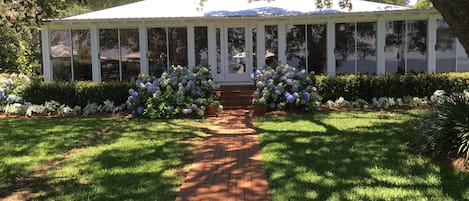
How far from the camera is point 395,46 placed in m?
16.1

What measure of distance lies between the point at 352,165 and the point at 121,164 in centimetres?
334

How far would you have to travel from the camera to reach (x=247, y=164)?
23.5 ft

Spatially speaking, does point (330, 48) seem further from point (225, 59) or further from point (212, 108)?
point (212, 108)

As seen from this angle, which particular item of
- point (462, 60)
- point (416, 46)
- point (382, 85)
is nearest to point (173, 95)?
point (382, 85)

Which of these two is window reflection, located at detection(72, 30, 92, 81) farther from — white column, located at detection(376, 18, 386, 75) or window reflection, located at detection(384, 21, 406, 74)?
window reflection, located at detection(384, 21, 406, 74)

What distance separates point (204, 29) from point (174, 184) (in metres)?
10.6

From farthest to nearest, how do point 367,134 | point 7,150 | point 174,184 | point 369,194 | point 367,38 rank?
1. point 367,38
2. point 367,134
3. point 7,150
4. point 174,184
5. point 369,194

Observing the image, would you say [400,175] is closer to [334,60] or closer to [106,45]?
[334,60]

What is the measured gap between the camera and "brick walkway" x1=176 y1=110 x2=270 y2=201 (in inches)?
225

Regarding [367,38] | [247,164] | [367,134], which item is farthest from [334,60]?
[247,164]

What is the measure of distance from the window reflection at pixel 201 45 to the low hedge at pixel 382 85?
13.5 feet

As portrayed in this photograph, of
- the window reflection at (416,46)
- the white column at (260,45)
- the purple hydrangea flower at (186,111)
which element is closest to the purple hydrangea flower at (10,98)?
the purple hydrangea flower at (186,111)

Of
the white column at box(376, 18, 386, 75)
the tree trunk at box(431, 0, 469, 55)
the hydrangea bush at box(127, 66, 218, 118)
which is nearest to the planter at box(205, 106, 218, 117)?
the hydrangea bush at box(127, 66, 218, 118)

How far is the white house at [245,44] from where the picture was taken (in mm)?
15891
